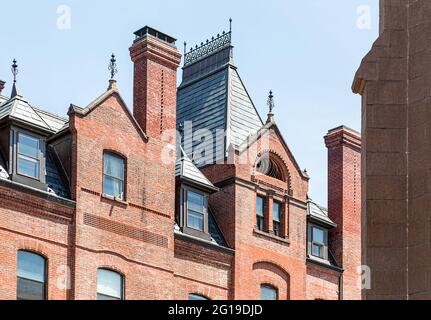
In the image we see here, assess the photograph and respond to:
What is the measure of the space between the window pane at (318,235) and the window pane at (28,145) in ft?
40.1

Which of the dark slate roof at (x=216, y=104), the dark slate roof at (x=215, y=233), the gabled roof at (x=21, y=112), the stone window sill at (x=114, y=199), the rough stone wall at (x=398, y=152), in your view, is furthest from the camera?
the dark slate roof at (x=216, y=104)

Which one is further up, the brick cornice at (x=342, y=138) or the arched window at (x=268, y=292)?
the brick cornice at (x=342, y=138)

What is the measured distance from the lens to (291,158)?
43750 mm

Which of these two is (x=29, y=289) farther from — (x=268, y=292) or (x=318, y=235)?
(x=318, y=235)

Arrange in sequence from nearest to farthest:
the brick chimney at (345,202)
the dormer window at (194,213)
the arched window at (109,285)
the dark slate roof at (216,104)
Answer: the arched window at (109,285), the dormer window at (194,213), the dark slate roof at (216,104), the brick chimney at (345,202)

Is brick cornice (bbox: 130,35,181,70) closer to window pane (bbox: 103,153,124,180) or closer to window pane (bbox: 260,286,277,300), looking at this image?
window pane (bbox: 103,153,124,180)

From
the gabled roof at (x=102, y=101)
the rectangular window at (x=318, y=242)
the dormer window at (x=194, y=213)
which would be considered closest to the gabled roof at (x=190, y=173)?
the dormer window at (x=194, y=213)

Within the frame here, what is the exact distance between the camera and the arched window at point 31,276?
1359 inches

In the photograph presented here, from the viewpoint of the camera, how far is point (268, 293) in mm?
41875

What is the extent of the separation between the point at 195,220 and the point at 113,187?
3.53 m

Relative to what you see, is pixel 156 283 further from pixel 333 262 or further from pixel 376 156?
pixel 376 156

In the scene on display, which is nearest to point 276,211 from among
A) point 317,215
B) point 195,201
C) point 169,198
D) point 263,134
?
point 263,134

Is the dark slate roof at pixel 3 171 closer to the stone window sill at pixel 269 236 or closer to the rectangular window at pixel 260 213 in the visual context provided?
the stone window sill at pixel 269 236
